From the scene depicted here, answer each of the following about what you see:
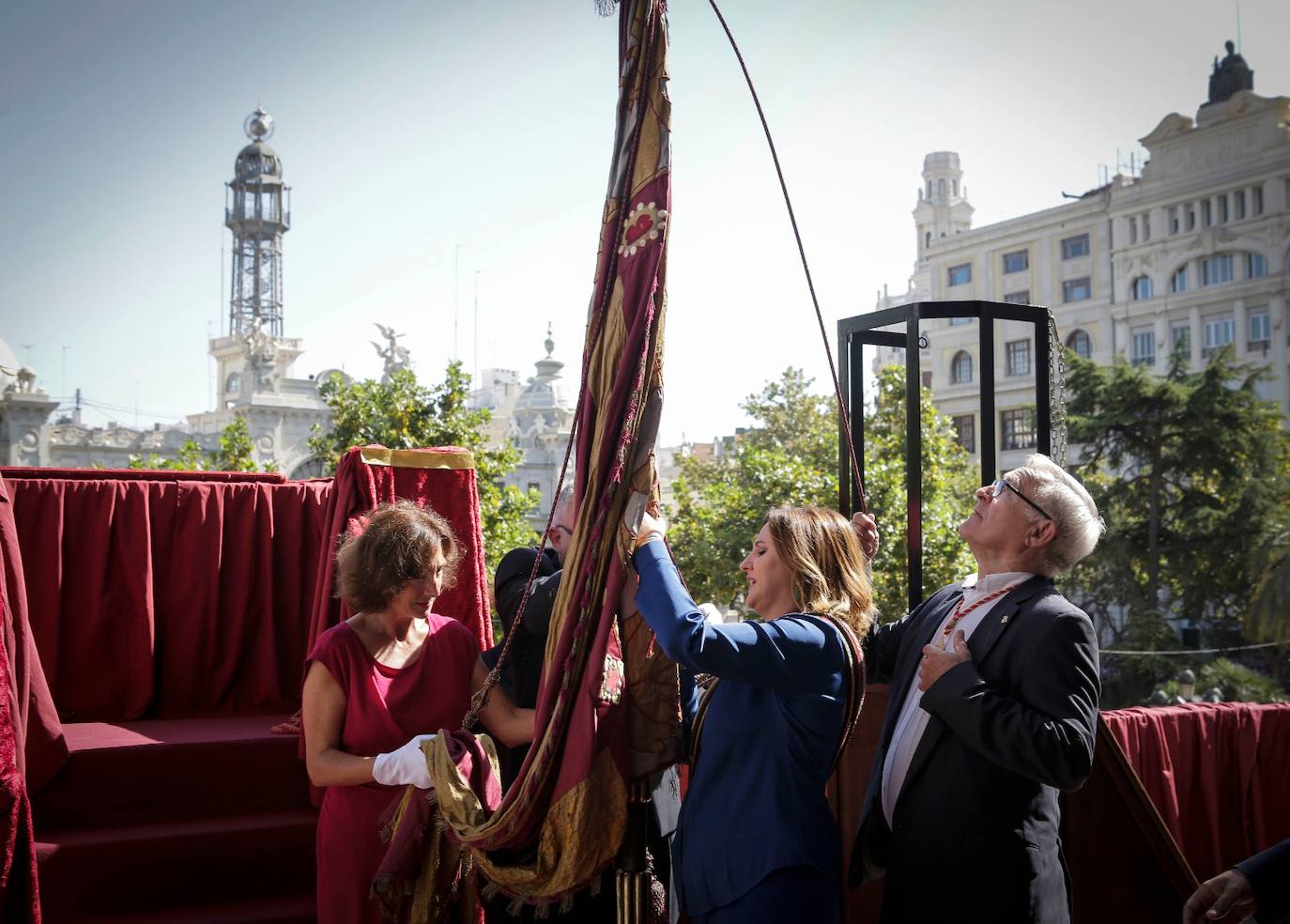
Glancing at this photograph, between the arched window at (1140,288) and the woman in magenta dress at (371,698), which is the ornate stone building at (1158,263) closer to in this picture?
the arched window at (1140,288)

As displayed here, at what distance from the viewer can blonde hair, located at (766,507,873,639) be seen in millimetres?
2379

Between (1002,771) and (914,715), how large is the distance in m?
0.25

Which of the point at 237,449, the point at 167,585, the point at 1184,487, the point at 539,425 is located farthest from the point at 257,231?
Result: the point at 167,585

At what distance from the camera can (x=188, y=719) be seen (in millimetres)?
4262

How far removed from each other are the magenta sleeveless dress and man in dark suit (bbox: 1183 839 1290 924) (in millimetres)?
1731

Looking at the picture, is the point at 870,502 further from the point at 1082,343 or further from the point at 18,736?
the point at 1082,343

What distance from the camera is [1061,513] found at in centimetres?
246

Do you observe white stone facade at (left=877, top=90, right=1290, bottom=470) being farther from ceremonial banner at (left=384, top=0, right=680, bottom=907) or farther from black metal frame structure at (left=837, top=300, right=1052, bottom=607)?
ceremonial banner at (left=384, top=0, right=680, bottom=907)

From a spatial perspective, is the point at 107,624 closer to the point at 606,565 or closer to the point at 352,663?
the point at 352,663

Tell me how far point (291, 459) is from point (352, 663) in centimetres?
5180

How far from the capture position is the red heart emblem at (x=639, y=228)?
252 centimetres

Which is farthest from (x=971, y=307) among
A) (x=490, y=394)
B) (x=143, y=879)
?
(x=490, y=394)

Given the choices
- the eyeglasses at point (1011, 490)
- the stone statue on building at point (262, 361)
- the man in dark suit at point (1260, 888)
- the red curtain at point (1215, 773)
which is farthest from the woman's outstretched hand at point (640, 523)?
the stone statue on building at point (262, 361)

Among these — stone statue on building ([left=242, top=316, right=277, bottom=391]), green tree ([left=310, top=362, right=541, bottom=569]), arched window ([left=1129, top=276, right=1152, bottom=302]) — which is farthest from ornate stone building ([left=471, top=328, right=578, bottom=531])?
arched window ([left=1129, top=276, right=1152, bottom=302])
